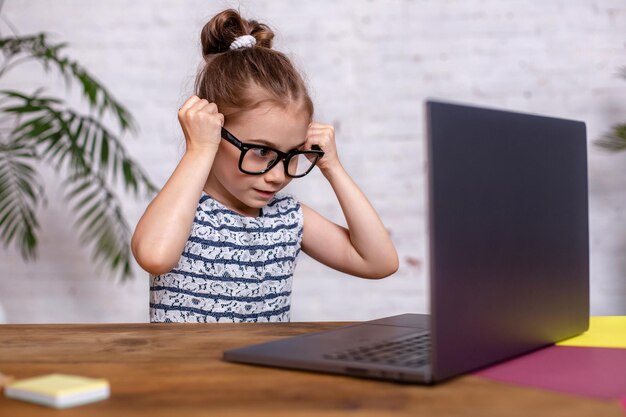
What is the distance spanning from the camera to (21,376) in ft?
2.47

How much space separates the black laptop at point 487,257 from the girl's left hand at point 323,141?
61 cm

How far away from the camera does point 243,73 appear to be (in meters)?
1.51

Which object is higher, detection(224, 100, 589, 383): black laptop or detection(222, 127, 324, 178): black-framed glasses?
detection(222, 127, 324, 178): black-framed glasses

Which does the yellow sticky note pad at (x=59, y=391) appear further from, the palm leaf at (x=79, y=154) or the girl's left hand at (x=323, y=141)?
the palm leaf at (x=79, y=154)


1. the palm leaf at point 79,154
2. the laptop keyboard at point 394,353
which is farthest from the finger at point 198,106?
the palm leaf at point 79,154

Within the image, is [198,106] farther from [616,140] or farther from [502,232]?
[616,140]

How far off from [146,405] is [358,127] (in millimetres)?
2373

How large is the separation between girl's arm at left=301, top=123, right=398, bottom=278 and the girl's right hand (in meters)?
0.24

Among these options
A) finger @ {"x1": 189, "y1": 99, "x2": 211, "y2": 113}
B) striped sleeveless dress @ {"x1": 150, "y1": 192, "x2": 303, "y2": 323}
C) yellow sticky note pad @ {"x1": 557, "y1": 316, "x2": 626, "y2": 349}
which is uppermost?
finger @ {"x1": 189, "y1": 99, "x2": 211, "y2": 113}

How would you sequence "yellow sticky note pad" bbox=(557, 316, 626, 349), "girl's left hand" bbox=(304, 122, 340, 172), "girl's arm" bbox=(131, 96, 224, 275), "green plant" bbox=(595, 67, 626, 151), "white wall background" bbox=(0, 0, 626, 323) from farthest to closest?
"white wall background" bbox=(0, 0, 626, 323) < "green plant" bbox=(595, 67, 626, 151) < "girl's left hand" bbox=(304, 122, 340, 172) < "girl's arm" bbox=(131, 96, 224, 275) < "yellow sticky note pad" bbox=(557, 316, 626, 349)

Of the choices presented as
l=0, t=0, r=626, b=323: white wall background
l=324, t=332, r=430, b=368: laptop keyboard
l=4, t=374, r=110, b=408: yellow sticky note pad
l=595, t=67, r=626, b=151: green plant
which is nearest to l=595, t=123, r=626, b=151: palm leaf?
l=595, t=67, r=626, b=151: green plant

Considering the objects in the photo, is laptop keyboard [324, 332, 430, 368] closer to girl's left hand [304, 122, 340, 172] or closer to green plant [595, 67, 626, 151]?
girl's left hand [304, 122, 340, 172]

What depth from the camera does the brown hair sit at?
1.47 meters

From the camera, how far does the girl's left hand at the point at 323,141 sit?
5.01 feet
